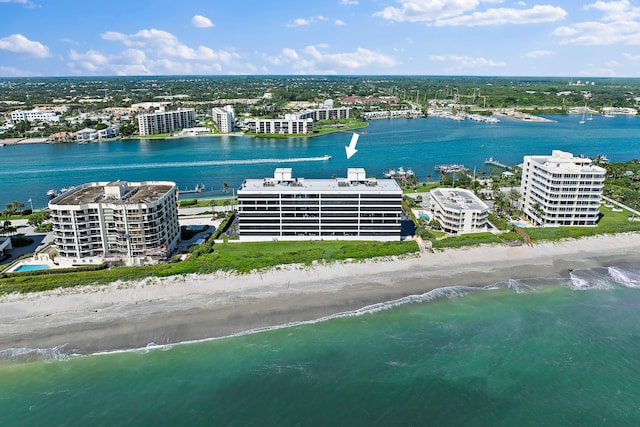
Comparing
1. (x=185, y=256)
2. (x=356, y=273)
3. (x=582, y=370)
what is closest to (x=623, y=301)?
(x=582, y=370)

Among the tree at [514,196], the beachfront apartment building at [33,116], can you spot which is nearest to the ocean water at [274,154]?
the tree at [514,196]

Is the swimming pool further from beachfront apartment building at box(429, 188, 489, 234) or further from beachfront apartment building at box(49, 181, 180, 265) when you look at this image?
beachfront apartment building at box(429, 188, 489, 234)

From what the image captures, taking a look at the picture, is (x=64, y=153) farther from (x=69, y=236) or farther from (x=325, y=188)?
(x=325, y=188)

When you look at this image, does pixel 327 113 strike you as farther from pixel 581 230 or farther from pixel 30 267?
pixel 30 267

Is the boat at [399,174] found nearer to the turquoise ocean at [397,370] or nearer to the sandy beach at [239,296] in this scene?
the sandy beach at [239,296]

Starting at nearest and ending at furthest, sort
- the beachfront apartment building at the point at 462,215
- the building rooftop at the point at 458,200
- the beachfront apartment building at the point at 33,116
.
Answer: the beachfront apartment building at the point at 462,215
the building rooftop at the point at 458,200
the beachfront apartment building at the point at 33,116

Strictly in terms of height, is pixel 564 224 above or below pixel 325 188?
below
